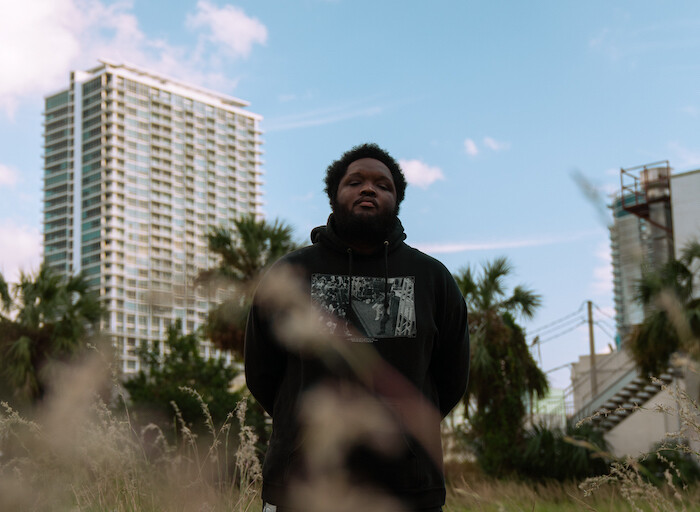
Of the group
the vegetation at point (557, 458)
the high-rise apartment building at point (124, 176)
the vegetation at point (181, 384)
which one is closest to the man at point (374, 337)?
the vegetation at point (181, 384)

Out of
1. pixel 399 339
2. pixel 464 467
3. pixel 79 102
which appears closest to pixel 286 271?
pixel 399 339

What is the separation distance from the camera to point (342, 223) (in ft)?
8.23

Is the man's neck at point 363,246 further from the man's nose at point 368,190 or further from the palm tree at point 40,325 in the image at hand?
the palm tree at point 40,325

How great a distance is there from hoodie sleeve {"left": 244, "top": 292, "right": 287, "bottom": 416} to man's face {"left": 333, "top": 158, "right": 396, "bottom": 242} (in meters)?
0.40

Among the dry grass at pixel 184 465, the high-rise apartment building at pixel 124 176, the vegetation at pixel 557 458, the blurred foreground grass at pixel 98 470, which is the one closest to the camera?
the dry grass at pixel 184 465

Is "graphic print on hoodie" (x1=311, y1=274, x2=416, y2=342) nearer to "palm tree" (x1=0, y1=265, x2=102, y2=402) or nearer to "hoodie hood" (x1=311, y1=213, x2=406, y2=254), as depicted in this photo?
"hoodie hood" (x1=311, y1=213, x2=406, y2=254)

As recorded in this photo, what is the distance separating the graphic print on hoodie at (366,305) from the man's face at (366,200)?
16 centimetres

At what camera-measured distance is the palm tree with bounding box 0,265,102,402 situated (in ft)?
58.6

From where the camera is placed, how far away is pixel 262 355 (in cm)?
253

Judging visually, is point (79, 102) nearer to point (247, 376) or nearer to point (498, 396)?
point (498, 396)

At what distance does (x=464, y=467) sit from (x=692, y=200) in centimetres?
1210

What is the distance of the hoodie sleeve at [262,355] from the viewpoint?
2.53m

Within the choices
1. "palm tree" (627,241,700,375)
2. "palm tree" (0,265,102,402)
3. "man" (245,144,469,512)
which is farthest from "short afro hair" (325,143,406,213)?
"palm tree" (0,265,102,402)

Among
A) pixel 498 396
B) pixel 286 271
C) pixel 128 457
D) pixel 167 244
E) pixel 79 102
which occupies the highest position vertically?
pixel 79 102
